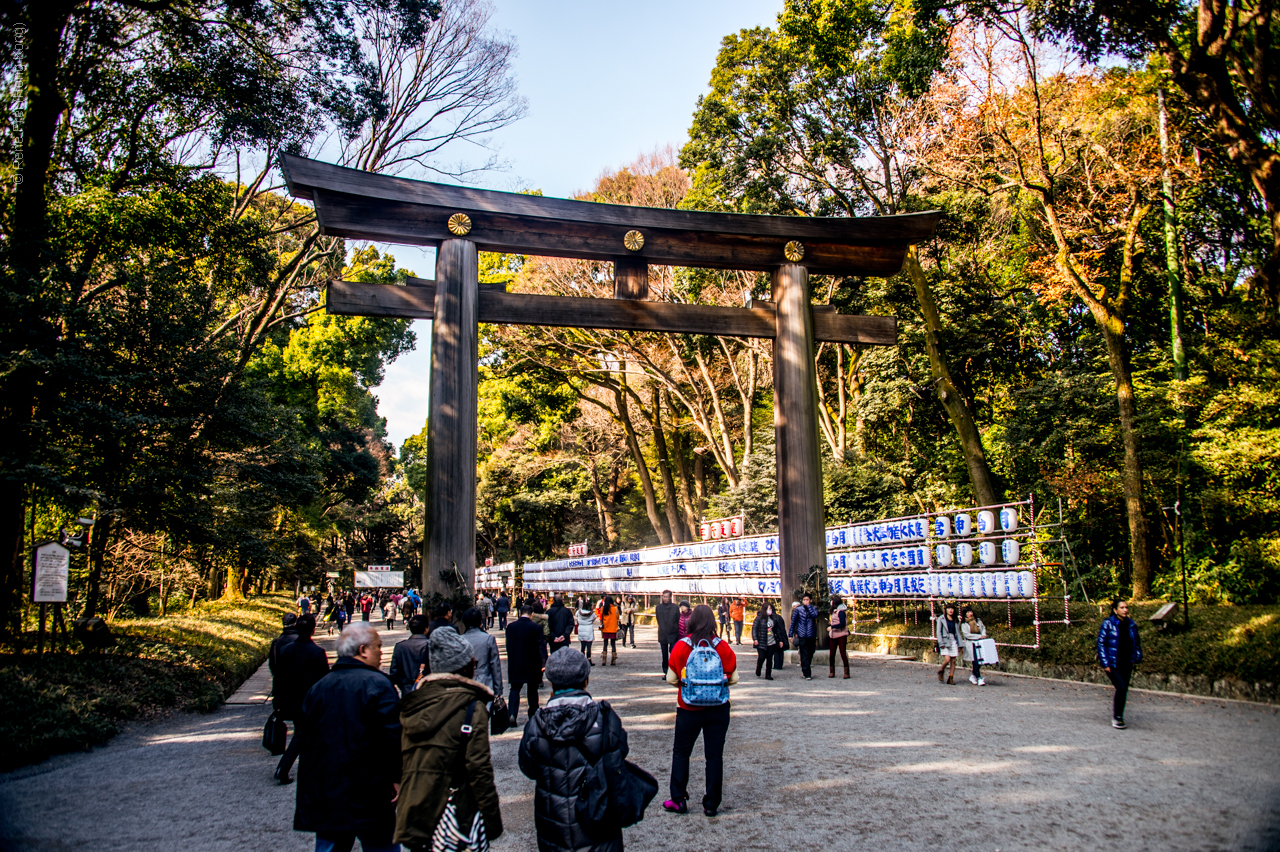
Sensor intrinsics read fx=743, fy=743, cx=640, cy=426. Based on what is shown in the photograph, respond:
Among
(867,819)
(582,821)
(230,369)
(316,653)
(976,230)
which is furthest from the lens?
(976,230)

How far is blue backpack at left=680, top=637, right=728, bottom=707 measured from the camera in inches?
204

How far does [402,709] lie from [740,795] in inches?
128

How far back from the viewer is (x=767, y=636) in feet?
40.6

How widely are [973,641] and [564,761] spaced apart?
1053 cm

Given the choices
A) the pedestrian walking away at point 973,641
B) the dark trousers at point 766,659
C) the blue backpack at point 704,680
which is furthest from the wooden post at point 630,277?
the blue backpack at point 704,680

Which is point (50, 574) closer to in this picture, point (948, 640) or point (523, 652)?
point (523, 652)

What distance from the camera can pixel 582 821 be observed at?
10.7 feet

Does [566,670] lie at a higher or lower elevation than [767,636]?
higher

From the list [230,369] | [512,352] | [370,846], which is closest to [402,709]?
[370,846]

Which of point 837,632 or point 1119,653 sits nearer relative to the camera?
point 1119,653

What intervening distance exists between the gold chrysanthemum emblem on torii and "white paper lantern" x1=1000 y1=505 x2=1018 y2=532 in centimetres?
1020

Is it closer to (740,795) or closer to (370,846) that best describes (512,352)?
(740,795)

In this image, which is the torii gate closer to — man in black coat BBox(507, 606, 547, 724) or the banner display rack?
man in black coat BBox(507, 606, 547, 724)

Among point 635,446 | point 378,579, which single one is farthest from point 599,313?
point 378,579
